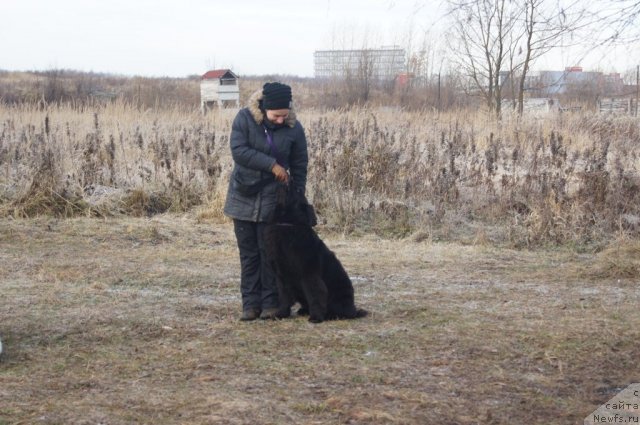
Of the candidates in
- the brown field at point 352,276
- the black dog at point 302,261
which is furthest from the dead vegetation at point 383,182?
the black dog at point 302,261

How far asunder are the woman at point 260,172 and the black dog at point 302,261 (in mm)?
131

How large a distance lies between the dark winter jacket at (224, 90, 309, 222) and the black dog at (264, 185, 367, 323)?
5.0 inches

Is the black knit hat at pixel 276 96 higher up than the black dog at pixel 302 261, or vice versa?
the black knit hat at pixel 276 96

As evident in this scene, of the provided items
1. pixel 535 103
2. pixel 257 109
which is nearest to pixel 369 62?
pixel 535 103

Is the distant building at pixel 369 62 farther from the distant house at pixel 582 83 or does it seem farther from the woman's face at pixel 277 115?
the woman's face at pixel 277 115

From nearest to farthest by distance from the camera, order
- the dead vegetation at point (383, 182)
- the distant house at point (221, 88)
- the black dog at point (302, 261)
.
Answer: the black dog at point (302, 261)
the dead vegetation at point (383, 182)
the distant house at point (221, 88)

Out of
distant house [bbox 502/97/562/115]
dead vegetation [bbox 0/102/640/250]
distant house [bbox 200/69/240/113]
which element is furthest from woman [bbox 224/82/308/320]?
distant house [bbox 200/69/240/113]

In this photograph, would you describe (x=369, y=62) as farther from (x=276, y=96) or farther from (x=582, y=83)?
(x=276, y=96)

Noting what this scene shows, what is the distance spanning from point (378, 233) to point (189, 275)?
3.39 metres

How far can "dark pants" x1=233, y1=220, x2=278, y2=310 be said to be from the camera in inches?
239

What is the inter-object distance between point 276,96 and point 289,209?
84 cm

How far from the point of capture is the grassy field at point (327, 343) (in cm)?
414

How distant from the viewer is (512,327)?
571 cm

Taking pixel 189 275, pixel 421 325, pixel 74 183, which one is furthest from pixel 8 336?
pixel 74 183
